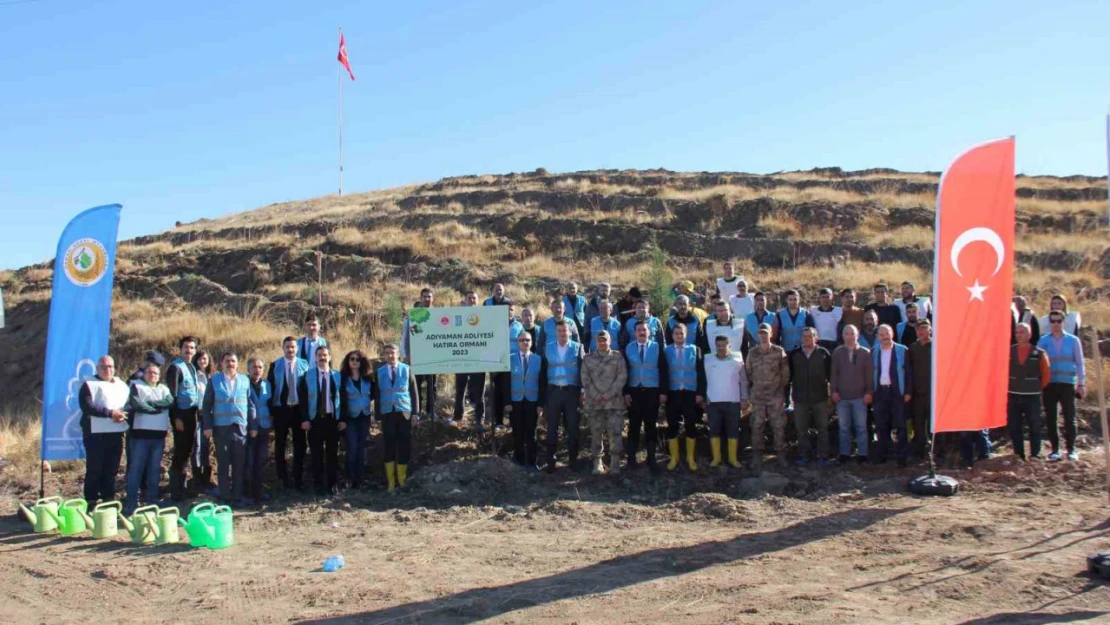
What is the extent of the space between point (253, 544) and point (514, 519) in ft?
8.83

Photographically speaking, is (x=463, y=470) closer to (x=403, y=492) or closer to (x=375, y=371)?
(x=403, y=492)

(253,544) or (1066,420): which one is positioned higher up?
(1066,420)

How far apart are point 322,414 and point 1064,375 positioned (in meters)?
9.14

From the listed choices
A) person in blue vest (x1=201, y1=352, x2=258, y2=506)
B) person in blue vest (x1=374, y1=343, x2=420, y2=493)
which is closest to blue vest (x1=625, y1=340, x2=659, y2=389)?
person in blue vest (x1=374, y1=343, x2=420, y2=493)

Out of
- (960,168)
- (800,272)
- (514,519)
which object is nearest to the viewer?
(960,168)

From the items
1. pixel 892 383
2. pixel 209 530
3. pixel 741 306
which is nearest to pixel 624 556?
pixel 209 530

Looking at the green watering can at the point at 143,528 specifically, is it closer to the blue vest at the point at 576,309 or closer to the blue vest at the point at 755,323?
the blue vest at the point at 576,309

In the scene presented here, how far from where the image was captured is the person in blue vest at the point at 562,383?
11.2m

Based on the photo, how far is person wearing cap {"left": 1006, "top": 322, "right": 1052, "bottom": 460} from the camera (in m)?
10.6

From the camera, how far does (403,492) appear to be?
36.0ft

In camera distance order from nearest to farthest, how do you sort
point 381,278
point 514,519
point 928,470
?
point 514,519, point 928,470, point 381,278

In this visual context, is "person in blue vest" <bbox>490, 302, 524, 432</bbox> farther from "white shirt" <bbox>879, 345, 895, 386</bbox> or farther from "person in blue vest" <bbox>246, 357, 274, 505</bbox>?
"white shirt" <bbox>879, 345, 895, 386</bbox>

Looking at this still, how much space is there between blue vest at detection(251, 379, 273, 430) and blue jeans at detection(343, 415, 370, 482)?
0.98m

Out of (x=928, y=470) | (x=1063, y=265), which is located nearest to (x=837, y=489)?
(x=928, y=470)
